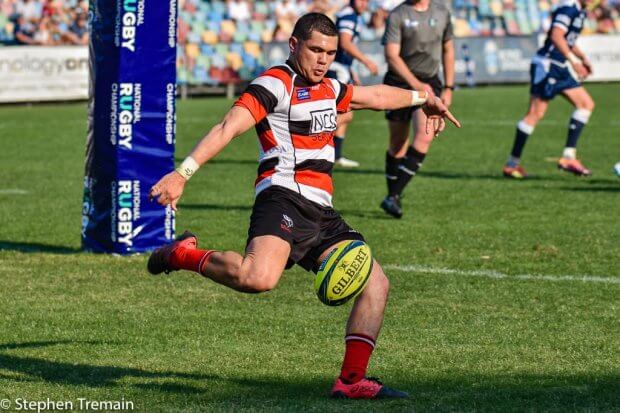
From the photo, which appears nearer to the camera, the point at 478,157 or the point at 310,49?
the point at 310,49

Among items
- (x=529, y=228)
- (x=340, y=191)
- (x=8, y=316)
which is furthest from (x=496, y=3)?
(x=8, y=316)

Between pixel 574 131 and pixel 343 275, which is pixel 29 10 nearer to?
pixel 574 131

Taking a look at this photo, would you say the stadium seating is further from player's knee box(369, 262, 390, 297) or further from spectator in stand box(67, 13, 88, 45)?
player's knee box(369, 262, 390, 297)

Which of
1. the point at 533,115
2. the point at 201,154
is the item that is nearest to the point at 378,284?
the point at 201,154

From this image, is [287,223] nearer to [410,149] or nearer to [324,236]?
[324,236]

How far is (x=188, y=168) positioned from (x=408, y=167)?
7.26 m

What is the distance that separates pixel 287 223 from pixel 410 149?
6.82 metres

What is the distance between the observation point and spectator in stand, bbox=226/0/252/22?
37062mm

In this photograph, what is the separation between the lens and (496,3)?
43188mm

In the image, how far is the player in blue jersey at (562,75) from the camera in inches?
631

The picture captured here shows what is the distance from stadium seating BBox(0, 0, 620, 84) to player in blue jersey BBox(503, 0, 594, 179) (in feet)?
53.7

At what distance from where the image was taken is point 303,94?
6.51 metres

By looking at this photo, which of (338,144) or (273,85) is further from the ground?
(273,85)

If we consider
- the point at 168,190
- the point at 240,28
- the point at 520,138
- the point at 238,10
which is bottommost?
the point at 240,28
